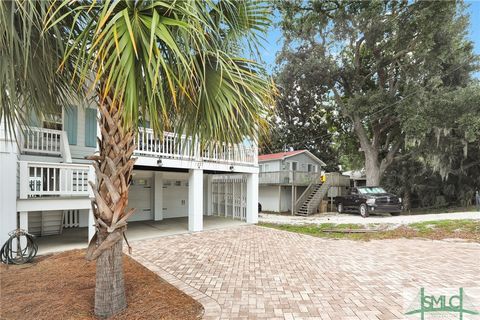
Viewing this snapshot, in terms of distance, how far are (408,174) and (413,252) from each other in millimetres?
16982

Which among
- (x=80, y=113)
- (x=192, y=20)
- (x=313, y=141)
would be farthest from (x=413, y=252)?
(x=313, y=141)

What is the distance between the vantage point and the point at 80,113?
8.93 meters

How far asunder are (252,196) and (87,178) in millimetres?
6449

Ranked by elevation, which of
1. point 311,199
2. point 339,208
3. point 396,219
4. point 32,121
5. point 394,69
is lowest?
point 339,208

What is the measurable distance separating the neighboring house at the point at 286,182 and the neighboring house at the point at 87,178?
20.5ft

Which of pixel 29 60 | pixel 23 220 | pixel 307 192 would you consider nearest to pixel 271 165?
pixel 307 192

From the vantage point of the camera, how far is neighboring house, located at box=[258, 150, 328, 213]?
1877 centimetres

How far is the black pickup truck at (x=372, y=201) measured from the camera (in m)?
14.4

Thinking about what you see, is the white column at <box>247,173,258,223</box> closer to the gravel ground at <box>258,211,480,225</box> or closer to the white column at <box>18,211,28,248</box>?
the gravel ground at <box>258,211,480,225</box>

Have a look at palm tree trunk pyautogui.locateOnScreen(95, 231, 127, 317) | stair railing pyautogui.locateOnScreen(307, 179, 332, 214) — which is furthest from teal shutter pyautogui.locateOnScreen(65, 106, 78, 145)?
stair railing pyautogui.locateOnScreen(307, 179, 332, 214)

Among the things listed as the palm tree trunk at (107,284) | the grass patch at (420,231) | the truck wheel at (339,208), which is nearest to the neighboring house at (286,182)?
the truck wheel at (339,208)

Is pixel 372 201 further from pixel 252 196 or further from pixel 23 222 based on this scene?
pixel 23 222

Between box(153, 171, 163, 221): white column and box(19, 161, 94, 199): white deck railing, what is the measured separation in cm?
468

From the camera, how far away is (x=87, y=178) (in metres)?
7.24
